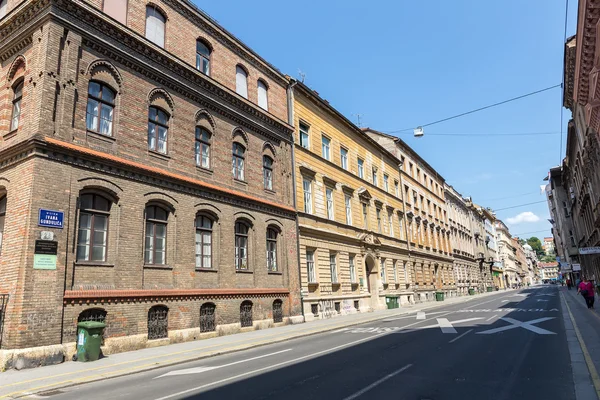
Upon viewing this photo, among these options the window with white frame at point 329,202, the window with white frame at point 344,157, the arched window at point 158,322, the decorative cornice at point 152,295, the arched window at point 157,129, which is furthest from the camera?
the window with white frame at point 344,157

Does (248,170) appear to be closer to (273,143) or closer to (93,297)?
(273,143)

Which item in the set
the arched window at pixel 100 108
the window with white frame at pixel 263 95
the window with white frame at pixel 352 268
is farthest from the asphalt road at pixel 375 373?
the window with white frame at pixel 352 268

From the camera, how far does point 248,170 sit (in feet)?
67.2

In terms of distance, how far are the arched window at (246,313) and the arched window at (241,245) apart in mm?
1658

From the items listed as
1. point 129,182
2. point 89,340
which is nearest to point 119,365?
point 89,340

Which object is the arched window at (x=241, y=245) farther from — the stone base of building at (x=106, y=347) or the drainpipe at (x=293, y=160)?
the drainpipe at (x=293, y=160)

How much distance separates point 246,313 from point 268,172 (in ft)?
25.8

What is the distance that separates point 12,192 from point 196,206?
639 centimetres

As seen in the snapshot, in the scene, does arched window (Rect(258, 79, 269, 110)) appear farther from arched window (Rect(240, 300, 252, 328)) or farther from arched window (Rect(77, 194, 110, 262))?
arched window (Rect(77, 194, 110, 262))

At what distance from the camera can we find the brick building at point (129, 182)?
11633mm

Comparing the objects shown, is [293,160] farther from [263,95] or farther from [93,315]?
[93,315]

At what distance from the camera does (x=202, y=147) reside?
1814cm

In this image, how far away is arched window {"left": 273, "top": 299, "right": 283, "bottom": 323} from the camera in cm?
2006

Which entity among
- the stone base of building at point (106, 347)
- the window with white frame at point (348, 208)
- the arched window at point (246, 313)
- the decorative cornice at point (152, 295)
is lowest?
the stone base of building at point (106, 347)
